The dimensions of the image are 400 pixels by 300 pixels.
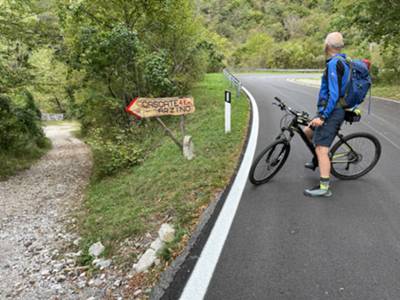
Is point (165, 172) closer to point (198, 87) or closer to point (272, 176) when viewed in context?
point (272, 176)

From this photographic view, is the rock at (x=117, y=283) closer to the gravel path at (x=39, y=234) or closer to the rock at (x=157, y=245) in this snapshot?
the gravel path at (x=39, y=234)

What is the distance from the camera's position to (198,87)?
17.8 m

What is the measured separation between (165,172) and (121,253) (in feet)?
7.85

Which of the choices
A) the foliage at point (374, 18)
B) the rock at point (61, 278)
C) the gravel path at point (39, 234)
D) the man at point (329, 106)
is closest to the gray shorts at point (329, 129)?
the man at point (329, 106)

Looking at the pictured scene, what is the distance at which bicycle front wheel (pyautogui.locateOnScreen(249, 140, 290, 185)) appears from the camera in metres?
4.66

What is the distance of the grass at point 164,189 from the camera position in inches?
182

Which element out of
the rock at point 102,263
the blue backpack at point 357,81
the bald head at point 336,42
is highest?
the bald head at point 336,42

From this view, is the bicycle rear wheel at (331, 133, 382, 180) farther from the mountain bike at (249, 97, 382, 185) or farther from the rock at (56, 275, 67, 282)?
the rock at (56, 275, 67, 282)

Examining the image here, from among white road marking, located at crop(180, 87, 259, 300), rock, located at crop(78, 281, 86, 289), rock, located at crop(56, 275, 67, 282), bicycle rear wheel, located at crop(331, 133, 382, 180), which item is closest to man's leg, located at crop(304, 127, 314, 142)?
bicycle rear wheel, located at crop(331, 133, 382, 180)

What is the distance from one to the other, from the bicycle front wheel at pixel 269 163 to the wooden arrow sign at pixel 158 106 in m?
2.30

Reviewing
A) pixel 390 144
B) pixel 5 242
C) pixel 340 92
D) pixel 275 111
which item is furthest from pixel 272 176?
pixel 275 111

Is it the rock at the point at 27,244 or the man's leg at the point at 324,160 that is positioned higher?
the man's leg at the point at 324,160

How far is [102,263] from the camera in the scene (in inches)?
168

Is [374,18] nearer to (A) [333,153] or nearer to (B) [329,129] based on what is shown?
(A) [333,153]
